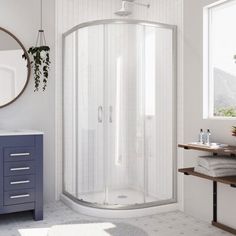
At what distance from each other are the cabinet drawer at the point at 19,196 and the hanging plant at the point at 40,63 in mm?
1186

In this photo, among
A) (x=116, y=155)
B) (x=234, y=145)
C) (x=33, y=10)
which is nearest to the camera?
(x=234, y=145)

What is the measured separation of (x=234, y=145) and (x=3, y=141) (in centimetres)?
211

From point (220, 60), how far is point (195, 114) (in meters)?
0.58

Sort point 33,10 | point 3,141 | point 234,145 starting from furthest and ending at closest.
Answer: point 33,10 → point 3,141 → point 234,145

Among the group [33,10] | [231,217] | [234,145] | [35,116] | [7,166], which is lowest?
[231,217]

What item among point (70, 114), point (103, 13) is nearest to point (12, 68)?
point (70, 114)

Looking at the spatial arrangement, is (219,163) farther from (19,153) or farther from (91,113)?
(19,153)

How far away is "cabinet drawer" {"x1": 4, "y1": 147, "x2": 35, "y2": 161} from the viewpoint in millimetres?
3232

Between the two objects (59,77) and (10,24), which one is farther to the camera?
(59,77)

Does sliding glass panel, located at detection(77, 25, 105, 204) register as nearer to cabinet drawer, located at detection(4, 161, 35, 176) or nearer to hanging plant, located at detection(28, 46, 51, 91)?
hanging plant, located at detection(28, 46, 51, 91)

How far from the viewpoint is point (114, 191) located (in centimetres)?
356

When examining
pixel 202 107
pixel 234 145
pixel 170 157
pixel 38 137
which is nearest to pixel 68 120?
pixel 38 137

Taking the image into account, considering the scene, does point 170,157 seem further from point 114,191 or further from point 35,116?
point 35,116

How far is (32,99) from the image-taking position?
3.89m
